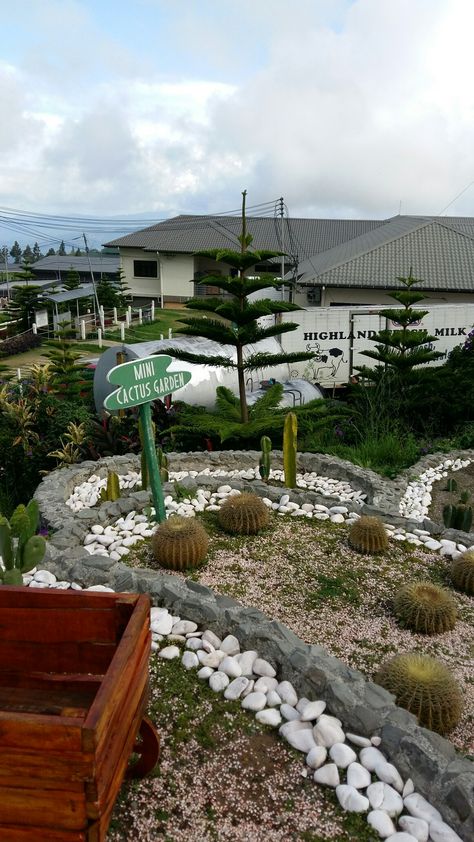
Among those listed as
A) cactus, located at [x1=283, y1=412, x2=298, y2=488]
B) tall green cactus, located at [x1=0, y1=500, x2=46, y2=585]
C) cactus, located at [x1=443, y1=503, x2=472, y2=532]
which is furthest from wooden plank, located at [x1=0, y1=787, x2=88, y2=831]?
cactus, located at [x1=283, y1=412, x2=298, y2=488]

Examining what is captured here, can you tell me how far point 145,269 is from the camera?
3506cm

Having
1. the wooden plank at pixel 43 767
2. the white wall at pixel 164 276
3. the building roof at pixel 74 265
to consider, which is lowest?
the wooden plank at pixel 43 767

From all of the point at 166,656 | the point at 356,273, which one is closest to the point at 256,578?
the point at 166,656

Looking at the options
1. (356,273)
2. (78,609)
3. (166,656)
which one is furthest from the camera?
(356,273)

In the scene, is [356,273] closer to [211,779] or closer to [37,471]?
[37,471]

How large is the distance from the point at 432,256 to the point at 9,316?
55.6ft

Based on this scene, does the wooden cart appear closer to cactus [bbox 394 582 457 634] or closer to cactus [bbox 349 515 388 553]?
cactus [bbox 394 582 457 634]

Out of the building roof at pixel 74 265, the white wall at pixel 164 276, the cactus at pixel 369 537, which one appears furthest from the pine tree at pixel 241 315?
the building roof at pixel 74 265

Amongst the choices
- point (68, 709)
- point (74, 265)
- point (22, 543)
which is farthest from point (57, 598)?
point (74, 265)

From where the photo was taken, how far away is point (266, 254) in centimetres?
807

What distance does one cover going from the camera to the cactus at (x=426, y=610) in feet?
12.5

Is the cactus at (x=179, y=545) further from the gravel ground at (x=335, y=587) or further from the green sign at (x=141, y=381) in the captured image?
the green sign at (x=141, y=381)

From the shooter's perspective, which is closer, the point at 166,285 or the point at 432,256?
the point at 432,256

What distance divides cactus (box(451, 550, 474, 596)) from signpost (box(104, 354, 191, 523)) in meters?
2.23
